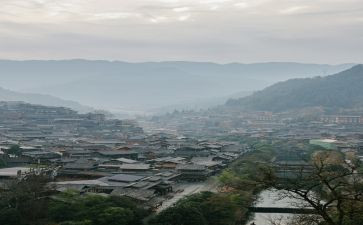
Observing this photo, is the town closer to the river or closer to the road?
the road

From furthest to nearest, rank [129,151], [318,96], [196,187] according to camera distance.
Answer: [318,96] → [129,151] → [196,187]

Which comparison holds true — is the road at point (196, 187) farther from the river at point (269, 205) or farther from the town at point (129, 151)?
the river at point (269, 205)

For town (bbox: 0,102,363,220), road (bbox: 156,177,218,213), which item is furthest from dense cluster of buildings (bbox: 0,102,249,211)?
road (bbox: 156,177,218,213)

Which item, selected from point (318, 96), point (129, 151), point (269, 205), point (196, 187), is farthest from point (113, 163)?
point (318, 96)

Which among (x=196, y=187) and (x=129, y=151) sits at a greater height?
(x=129, y=151)

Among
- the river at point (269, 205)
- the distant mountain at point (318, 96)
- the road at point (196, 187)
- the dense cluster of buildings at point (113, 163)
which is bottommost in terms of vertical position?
the river at point (269, 205)

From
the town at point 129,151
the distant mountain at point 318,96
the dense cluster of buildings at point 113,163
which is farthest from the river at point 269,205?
the distant mountain at point 318,96

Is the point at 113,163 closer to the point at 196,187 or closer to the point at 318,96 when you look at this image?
the point at 196,187

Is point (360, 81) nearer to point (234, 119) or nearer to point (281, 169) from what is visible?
point (234, 119)
